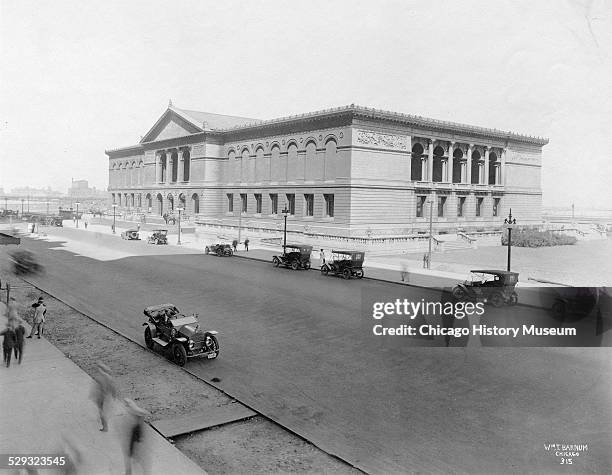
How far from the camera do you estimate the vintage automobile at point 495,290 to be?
23.5 meters

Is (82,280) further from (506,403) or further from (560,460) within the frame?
(560,460)

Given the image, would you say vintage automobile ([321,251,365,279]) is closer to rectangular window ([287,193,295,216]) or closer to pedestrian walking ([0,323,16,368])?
pedestrian walking ([0,323,16,368])

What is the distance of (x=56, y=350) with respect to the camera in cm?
1617

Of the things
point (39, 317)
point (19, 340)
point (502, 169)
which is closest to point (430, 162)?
point (502, 169)

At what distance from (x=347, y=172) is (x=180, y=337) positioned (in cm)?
3847

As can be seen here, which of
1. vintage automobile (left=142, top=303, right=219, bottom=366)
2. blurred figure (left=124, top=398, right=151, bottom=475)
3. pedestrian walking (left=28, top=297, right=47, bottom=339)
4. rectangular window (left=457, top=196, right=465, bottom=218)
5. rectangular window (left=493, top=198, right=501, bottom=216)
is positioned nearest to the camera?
blurred figure (left=124, top=398, right=151, bottom=475)

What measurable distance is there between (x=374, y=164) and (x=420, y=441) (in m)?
44.9

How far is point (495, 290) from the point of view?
926 inches

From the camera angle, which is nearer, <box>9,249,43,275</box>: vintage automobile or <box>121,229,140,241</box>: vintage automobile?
<box>9,249,43,275</box>: vintage automobile

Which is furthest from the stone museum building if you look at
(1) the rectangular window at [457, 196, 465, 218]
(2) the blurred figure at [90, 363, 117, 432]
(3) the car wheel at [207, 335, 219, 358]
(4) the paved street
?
(2) the blurred figure at [90, 363, 117, 432]

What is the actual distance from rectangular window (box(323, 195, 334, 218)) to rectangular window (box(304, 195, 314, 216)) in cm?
264

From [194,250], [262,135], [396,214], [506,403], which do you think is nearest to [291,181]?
[262,135]

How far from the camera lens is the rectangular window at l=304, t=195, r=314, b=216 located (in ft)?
189
